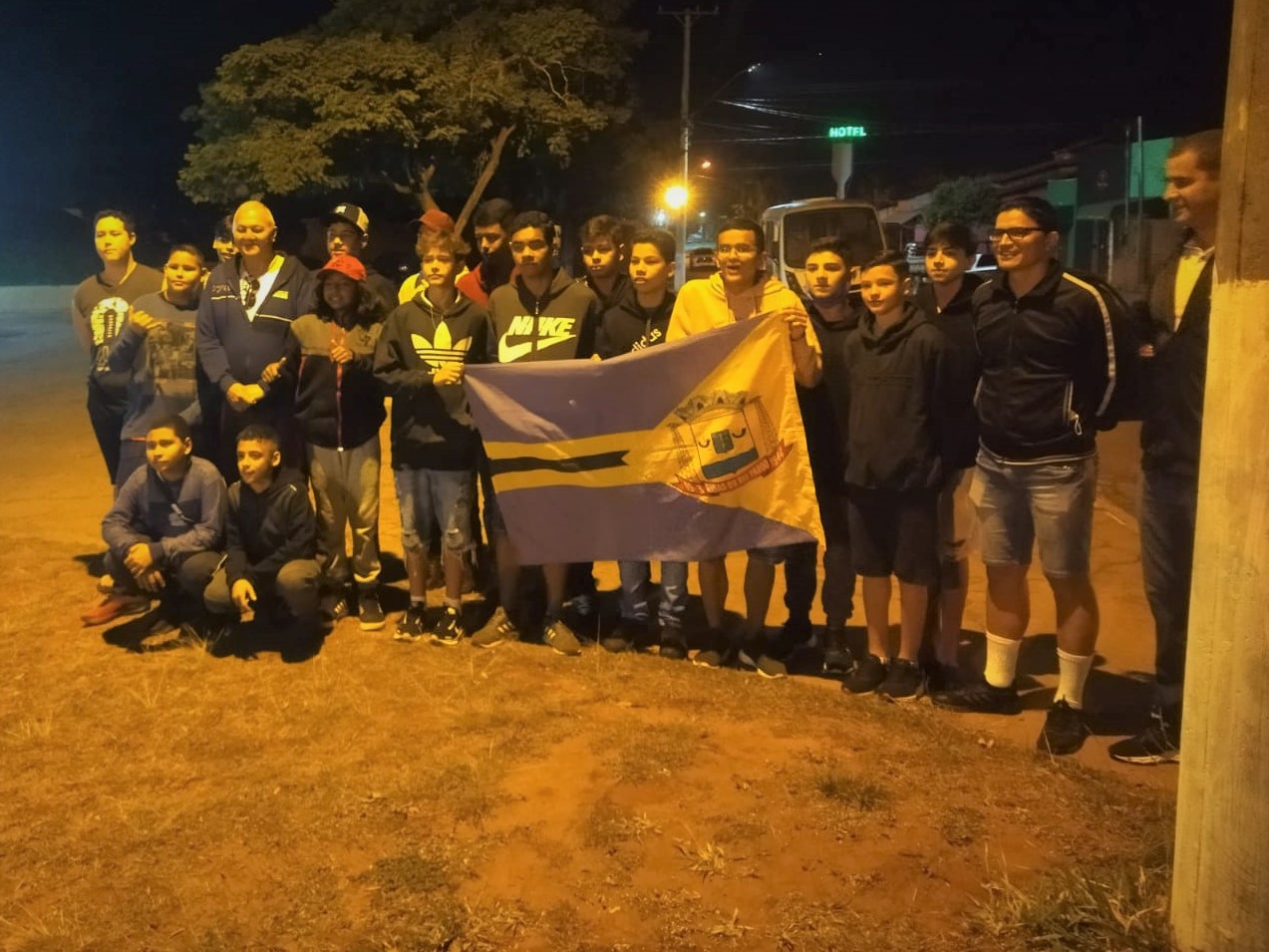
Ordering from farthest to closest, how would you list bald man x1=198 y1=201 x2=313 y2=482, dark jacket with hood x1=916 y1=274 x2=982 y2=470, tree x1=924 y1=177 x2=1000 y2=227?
tree x1=924 y1=177 x2=1000 y2=227, bald man x1=198 y1=201 x2=313 y2=482, dark jacket with hood x1=916 y1=274 x2=982 y2=470

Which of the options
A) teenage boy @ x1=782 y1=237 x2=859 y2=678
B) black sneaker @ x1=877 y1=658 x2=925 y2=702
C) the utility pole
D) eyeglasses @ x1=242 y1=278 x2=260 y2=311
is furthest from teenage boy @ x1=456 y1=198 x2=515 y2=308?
the utility pole

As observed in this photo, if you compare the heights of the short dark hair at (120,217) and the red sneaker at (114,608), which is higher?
the short dark hair at (120,217)

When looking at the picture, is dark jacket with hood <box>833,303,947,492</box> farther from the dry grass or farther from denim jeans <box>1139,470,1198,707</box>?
the dry grass

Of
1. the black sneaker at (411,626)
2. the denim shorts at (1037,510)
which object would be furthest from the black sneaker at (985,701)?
the black sneaker at (411,626)

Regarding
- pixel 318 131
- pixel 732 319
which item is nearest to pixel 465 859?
pixel 732 319

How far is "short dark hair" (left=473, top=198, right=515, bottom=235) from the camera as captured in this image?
660cm

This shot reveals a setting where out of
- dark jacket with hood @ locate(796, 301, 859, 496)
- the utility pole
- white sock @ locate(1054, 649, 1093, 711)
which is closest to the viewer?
white sock @ locate(1054, 649, 1093, 711)

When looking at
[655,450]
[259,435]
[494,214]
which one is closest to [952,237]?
[655,450]

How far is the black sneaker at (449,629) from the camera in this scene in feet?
18.9

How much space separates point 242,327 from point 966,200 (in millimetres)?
44678

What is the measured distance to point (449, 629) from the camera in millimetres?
5781

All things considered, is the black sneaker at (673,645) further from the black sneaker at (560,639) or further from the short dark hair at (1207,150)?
the short dark hair at (1207,150)

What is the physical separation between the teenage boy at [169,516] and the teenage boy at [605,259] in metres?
2.17

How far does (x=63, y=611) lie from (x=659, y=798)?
4.00 m
